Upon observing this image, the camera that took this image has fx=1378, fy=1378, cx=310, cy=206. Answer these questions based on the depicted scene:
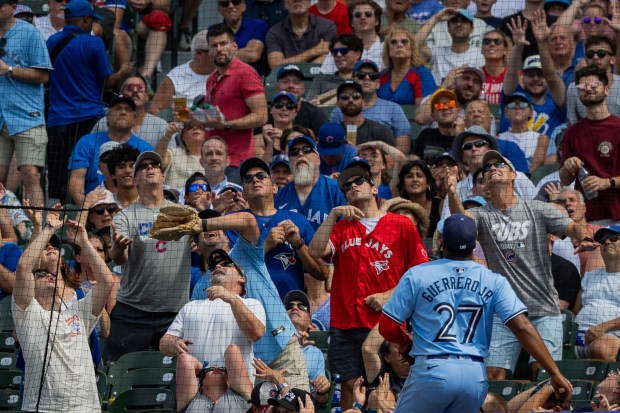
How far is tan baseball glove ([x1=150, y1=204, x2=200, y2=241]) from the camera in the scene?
377 inches

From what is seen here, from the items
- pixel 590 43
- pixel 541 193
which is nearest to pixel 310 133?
pixel 541 193

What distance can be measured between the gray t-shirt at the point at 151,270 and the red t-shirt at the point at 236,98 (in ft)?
7.18

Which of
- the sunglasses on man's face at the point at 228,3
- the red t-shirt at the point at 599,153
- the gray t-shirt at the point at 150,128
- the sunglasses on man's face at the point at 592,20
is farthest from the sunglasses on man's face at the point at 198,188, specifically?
the sunglasses on man's face at the point at 592,20

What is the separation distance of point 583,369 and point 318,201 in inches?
95.5

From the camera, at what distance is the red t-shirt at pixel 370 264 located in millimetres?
9834

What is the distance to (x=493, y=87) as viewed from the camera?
13.9 meters

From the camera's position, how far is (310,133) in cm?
1210

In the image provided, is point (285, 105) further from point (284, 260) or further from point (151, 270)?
point (151, 270)

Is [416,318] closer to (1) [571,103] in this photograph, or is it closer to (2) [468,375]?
(2) [468,375]

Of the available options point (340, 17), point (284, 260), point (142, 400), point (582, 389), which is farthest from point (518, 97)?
point (142, 400)

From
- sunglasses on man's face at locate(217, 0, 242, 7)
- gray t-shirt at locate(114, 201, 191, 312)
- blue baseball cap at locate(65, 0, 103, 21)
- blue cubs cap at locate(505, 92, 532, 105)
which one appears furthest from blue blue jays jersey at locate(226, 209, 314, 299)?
sunglasses on man's face at locate(217, 0, 242, 7)

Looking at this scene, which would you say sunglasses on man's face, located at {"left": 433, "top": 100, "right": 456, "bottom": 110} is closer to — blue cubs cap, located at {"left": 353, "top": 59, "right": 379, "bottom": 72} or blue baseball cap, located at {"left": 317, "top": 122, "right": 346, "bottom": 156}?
blue cubs cap, located at {"left": 353, "top": 59, "right": 379, "bottom": 72}

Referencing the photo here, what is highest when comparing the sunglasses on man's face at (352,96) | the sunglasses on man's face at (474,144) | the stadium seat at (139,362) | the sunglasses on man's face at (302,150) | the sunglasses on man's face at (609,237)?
the sunglasses on man's face at (352,96)

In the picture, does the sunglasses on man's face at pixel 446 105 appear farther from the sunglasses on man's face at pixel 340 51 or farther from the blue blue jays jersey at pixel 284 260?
the blue blue jays jersey at pixel 284 260
